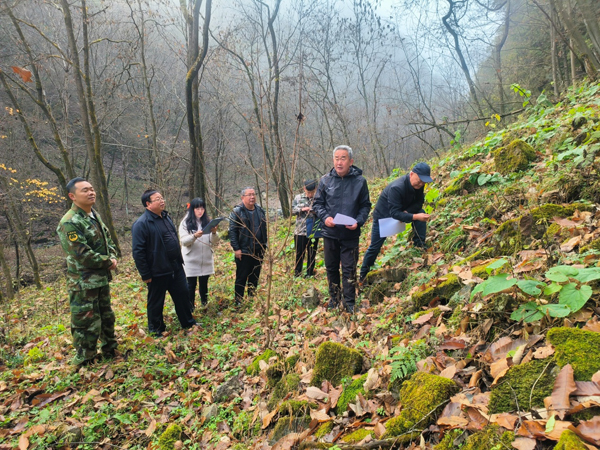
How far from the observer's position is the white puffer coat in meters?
5.89

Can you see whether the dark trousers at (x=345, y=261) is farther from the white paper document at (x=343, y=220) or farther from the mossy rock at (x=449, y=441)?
the mossy rock at (x=449, y=441)

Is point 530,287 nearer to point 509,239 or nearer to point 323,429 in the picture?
point 509,239

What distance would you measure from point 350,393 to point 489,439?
118cm

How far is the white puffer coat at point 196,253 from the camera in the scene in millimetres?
5891

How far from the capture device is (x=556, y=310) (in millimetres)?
2090

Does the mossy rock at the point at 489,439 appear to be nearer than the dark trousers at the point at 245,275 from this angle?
Yes

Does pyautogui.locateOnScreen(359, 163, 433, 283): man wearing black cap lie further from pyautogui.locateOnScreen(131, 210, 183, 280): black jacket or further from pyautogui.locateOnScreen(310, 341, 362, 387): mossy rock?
pyautogui.locateOnScreen(131, 210, 183, 280): black jacket

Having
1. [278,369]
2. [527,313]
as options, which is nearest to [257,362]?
[278,369]

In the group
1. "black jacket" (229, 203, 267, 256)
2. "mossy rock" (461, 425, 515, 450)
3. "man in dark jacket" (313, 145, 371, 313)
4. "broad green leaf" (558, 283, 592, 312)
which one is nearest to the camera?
"mossy rock" (461, 425, 515, 450)

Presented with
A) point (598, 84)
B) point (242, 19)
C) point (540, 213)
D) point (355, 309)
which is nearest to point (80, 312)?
point (355, 309)

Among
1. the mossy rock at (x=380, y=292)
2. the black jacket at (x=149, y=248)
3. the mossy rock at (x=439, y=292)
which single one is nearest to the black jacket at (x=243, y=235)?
the black jacket at (x=149, y=248)

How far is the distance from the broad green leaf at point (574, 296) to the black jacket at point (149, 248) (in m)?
4.64

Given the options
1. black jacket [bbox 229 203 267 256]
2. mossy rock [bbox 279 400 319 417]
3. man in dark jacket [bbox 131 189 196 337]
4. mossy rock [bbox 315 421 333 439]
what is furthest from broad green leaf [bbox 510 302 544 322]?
man in dark jacket [bbox 131 189 196 337]

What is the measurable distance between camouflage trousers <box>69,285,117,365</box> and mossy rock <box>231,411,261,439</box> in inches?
95.0
